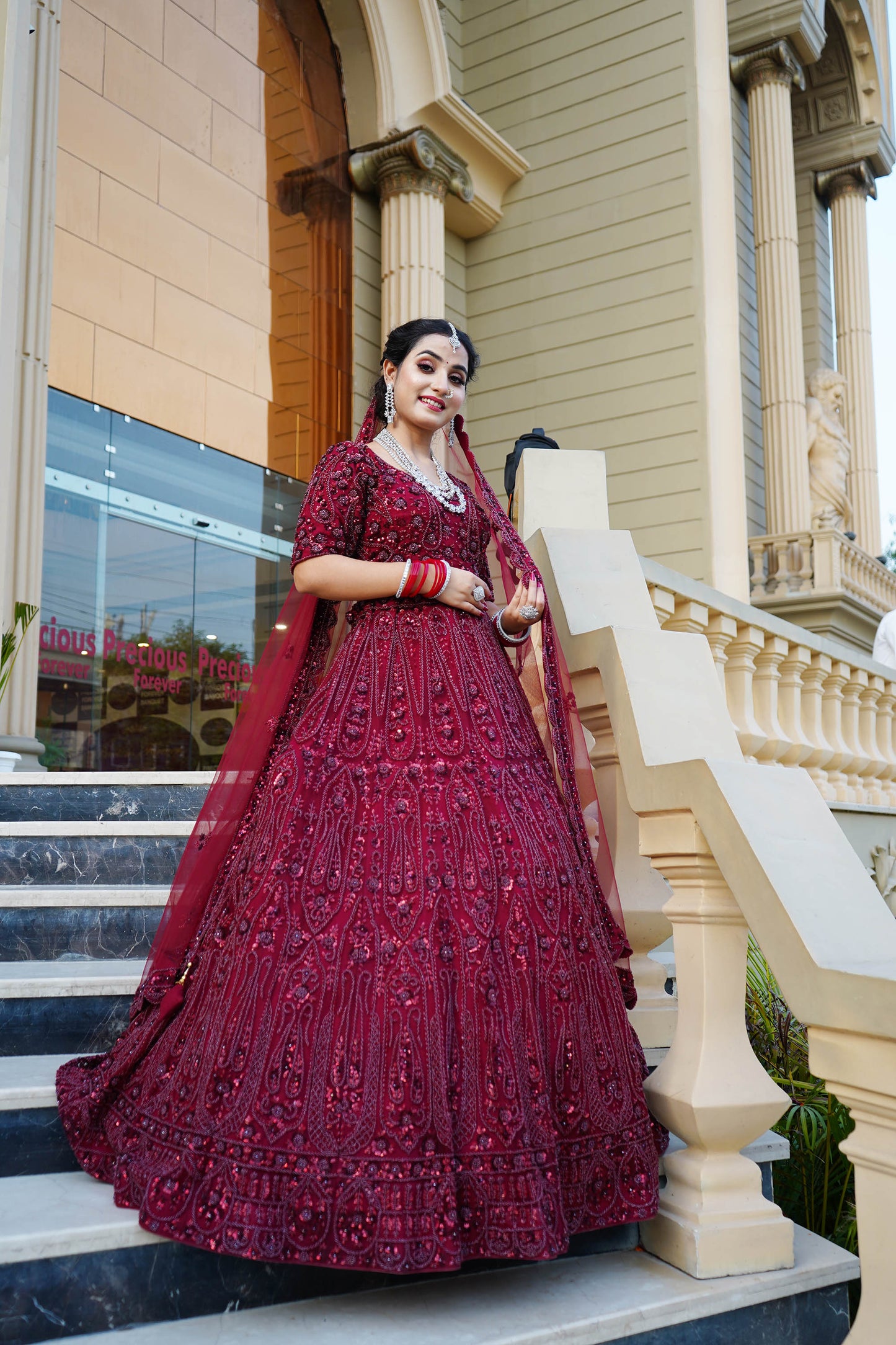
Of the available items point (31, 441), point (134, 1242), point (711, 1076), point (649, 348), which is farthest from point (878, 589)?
point (134, 1242)

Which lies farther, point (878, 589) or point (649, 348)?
point (878, 589)

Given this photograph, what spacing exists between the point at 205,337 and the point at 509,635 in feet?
13.9

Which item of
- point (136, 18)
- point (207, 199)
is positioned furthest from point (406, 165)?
point (136, 18)

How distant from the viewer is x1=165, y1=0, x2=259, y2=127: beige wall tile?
5.80 metres

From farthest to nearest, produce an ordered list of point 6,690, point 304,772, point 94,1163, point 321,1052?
point 6,690 < point 304,772 < point 94,1163 < point 321,1052

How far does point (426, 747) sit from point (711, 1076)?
73 centimetres

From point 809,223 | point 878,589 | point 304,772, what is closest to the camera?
point 304,772

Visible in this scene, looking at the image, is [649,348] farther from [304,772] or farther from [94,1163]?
[94,1163]

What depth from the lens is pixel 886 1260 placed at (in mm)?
1500

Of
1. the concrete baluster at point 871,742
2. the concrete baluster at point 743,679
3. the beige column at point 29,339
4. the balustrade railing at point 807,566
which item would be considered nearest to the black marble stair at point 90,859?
the beige column at point 29,339

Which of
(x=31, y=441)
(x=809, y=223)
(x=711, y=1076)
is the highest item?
(x=809, y=223)

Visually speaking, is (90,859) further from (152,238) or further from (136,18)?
(136,18)

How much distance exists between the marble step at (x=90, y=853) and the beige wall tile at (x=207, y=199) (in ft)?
13.2

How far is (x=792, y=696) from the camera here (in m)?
4.51
